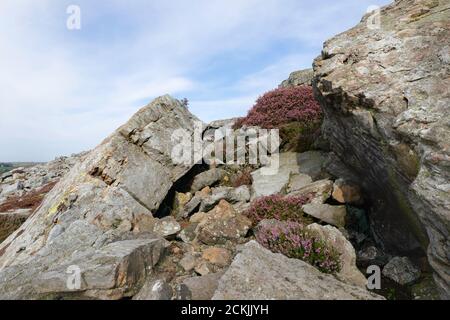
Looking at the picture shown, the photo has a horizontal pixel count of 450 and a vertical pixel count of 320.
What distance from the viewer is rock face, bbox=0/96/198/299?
5.68 m

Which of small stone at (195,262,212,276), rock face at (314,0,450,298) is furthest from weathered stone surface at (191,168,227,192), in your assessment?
small stone at (195,262,212,276)

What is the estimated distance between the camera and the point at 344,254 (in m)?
6.88

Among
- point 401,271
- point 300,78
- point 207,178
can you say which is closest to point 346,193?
point 401,271

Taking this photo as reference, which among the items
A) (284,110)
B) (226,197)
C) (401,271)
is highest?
(284,110)

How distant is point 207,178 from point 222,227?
4.51 meters

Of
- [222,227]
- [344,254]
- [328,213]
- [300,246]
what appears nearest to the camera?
[300,246]

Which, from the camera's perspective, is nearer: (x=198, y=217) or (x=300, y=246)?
(x=300, y=246)

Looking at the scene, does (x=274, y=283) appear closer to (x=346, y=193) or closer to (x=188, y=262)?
(x=188, y=262)

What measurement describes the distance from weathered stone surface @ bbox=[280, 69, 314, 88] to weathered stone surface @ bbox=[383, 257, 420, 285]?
18.5 m

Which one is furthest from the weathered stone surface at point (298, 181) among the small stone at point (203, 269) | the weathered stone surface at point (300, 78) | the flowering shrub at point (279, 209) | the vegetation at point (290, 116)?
the weathered stone surface at point (300, 78)

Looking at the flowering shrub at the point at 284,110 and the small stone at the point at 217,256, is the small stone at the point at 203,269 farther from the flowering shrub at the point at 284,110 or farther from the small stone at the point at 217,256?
the flowering shrub at the point at 284,110

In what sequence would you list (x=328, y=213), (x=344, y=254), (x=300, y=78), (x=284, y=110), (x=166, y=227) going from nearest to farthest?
(x=344, y=254) < (x=328, y=213) < (x=166, y=227) < (x=284, y=110) < (x=300, y=78)

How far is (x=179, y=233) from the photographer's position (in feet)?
29.5
